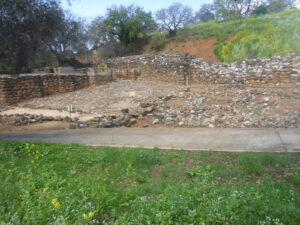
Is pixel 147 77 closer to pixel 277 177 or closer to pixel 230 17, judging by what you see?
pixel 230 17

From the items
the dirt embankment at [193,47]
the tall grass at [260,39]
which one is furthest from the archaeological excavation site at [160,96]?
the dirt embankment at [193,47]

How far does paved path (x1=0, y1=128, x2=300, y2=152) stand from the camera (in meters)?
5.46

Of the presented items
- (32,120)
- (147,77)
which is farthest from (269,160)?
(147,77)

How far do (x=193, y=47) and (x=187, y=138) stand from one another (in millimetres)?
25118

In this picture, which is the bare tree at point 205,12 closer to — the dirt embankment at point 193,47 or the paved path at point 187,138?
the dirt embankment at point 193,47

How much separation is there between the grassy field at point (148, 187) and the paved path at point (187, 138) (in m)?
0.65

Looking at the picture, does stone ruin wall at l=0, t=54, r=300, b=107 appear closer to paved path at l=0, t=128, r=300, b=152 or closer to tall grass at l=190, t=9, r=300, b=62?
tall grass at l=190, t=9, r=300, b=62

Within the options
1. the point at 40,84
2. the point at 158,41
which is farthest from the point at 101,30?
the point at 40,84

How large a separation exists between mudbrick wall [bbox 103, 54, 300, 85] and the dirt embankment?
729cm

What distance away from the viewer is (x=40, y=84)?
1672 cm

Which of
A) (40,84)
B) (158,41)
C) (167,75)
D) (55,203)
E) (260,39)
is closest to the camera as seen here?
(55,203)

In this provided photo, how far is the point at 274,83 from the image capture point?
14344 mm

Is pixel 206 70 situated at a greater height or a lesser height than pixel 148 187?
greater

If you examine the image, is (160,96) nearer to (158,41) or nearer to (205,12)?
(205,12)
